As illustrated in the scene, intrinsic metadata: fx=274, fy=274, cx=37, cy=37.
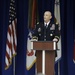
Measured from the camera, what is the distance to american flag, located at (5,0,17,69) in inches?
239

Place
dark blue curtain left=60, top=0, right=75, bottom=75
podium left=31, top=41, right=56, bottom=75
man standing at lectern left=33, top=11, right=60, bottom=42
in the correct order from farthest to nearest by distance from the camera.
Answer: dark blue curtain left=60, top=0, right=75, bottom=75
man standing at lectern left=33, top=11, right=60, bottom=42
podium left=31, top=41, right=56, bottom=75

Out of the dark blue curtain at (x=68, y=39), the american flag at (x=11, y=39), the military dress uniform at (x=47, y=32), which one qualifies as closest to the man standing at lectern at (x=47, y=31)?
the military dress uniform at (x=47, y=32)

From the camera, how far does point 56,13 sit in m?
6.00

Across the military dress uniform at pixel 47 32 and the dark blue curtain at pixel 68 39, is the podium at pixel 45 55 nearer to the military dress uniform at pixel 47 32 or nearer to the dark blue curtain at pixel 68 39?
the military dress uniform at pixel 47 32

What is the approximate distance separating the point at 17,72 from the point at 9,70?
0.64ft

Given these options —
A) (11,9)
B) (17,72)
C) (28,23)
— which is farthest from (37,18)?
(17,72)

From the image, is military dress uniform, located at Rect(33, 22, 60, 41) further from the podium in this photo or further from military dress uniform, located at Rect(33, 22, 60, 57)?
the podium

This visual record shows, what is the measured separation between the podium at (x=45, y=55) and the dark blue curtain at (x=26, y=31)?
159 cm

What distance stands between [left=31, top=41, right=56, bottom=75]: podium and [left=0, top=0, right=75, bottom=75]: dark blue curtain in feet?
5.22

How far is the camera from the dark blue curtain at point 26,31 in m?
6.02

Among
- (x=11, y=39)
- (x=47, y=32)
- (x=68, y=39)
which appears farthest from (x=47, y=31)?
(x=11, y=39)

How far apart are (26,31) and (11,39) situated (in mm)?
383

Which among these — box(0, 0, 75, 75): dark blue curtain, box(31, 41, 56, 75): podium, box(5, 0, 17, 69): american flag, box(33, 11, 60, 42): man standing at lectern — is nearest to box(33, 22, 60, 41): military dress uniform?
box(33, 11, 60, 42): man standing at lectern

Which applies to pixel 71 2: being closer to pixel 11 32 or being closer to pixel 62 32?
pixel 62 32
